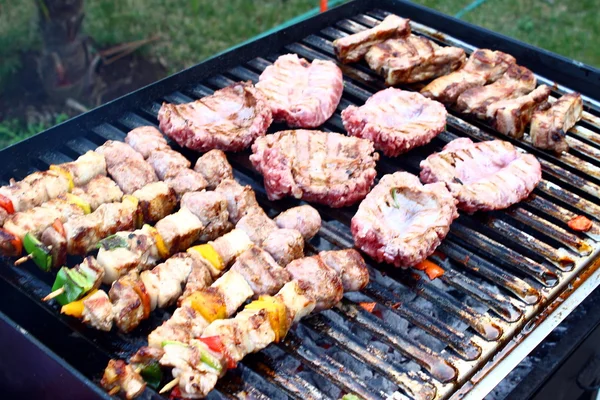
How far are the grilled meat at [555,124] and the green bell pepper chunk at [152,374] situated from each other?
2.84 meters

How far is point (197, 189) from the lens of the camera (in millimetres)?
3641

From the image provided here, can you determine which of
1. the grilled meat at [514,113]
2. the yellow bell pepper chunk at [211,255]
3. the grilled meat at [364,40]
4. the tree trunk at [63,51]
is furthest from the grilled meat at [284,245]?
the tree trunk at [63,51]

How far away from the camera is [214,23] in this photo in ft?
28.9

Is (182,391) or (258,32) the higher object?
(182,391)

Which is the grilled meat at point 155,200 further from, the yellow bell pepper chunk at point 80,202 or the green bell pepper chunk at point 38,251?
the green bell pepper chunk at point 38,251

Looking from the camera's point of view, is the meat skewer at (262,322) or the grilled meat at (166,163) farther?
the grilled meat at (166,163)

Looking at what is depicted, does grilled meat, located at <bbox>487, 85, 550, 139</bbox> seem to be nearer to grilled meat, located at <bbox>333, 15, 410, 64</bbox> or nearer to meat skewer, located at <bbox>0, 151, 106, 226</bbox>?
grilled meat, located at <bbox>333, 15, 410, 64</bbox>

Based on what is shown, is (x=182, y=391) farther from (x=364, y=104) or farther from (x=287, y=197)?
(x=364, y=104)

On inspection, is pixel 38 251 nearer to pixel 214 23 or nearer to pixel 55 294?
pixel 55 294

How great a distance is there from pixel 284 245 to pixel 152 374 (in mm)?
927

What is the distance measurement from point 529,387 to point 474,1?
790 centimetres

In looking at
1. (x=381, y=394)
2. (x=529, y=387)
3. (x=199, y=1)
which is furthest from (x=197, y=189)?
(x=199, y=1)

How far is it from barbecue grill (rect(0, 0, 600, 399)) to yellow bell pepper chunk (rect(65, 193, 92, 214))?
1.28ft

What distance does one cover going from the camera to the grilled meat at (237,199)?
3.54 m
